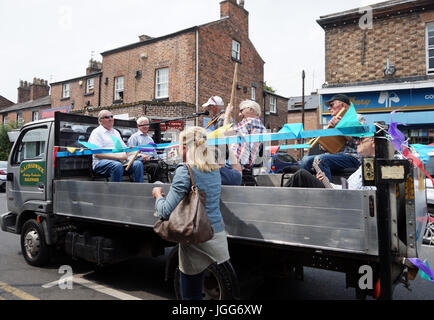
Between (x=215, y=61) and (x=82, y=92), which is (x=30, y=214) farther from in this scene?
(x=82, y=92)

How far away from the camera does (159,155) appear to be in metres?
5.81

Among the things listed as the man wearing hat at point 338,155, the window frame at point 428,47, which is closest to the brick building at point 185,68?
the window frame at point 428,47

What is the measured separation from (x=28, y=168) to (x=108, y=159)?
4.71 feet

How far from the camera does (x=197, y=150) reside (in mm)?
2658

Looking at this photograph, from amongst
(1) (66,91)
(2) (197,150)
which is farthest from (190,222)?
(1) (66,91)

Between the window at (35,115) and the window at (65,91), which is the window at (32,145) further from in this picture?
the window at (35,115)

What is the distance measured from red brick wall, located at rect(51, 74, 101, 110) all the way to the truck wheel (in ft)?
61.5

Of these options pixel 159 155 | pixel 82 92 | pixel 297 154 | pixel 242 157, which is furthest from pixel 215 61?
pixel 242 157

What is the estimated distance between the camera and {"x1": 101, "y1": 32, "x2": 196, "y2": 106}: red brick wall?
17.9 meters

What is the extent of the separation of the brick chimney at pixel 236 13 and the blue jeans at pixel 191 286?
2006cm

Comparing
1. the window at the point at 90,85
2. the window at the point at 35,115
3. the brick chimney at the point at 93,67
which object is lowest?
the window at the point at 35,115

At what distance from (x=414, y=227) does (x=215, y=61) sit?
1783 centimetres

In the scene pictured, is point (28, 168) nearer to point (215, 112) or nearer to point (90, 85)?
point (215, 112)

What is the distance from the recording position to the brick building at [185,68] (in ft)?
58.6
